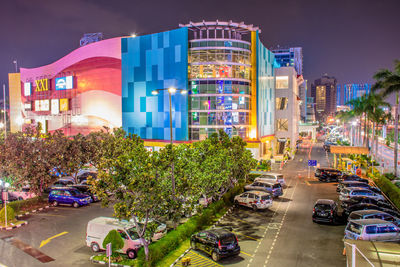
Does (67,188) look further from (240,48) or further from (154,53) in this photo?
(240,48)

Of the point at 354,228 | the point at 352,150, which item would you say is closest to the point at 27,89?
the point at 352,150

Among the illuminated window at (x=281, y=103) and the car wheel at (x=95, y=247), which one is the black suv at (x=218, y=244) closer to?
the car wheel at (x=95, y=247)

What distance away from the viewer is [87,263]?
1692cm

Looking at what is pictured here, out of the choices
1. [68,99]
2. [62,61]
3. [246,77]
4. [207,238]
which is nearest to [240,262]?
[207,238]

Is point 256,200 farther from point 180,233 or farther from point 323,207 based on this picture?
point 180,233

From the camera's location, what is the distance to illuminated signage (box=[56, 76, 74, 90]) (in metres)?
67.4

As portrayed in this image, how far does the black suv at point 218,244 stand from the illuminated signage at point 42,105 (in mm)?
66460

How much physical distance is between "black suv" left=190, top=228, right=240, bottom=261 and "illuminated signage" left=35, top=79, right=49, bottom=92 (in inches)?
2684

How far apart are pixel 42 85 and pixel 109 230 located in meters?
66.8

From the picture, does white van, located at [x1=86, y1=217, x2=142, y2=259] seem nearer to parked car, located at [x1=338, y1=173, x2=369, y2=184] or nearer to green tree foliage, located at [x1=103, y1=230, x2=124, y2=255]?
green tree foliage, located at [x1=103, y1=230, x2=124, y2=255]

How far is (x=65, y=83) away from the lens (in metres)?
68.6

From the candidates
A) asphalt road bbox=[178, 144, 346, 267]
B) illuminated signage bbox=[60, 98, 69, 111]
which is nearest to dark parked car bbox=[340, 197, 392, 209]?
asphalt road bbox=[178, 144, 346, 267]

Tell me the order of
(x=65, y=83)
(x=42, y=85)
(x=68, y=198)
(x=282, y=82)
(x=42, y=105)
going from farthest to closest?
(x=282, y=82), (x=42, y=85), (x=42, y=105), (x=65, y=83), (x=68, y=198)

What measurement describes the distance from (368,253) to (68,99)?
224 feet
